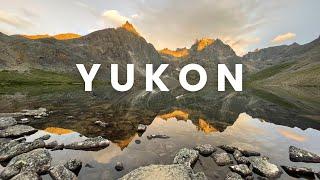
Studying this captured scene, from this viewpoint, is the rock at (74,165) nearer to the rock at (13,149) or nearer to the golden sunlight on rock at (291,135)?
the rock at (13,149)

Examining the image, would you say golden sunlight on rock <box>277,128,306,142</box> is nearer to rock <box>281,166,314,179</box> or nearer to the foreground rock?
rock <box>281,166,314,179</box>

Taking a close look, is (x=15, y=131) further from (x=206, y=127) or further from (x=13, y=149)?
(x=206, y=127)

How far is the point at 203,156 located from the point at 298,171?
6.42 metres

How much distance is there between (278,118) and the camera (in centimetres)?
4191

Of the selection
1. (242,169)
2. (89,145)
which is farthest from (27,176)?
(242,169)

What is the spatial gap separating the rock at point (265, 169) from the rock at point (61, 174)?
37.2 feet

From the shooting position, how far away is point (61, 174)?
1500cm

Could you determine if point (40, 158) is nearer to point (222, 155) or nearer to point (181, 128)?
point (222, 155)

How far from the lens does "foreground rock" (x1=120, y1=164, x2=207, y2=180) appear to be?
538 inches

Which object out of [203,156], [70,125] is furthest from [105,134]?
[203,156]

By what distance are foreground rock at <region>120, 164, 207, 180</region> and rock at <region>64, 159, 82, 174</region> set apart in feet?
13.7

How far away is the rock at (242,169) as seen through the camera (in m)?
16.4

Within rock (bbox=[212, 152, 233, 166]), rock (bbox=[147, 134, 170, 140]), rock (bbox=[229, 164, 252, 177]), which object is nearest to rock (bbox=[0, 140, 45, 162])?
rock (bbox=[147, 134, 170, 140])

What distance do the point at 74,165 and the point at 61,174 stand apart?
6.02 feet
